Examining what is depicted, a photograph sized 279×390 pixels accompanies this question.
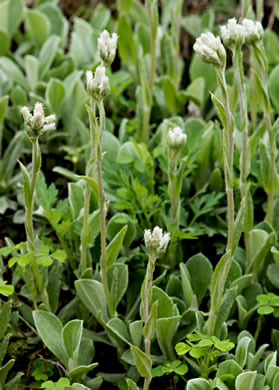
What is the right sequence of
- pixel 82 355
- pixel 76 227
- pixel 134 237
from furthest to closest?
pixel 134 237, pixel 76 227, pixel 82 355

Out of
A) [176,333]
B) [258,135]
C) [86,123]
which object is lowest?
[176,333]

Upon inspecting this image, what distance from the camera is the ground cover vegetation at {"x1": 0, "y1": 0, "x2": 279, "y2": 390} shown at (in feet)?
5.14

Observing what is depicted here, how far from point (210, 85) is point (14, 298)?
1378 mm

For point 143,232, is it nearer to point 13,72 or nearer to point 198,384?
point 198,384

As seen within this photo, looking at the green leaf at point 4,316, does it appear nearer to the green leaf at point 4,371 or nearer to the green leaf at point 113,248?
the green leaf at point 4,371

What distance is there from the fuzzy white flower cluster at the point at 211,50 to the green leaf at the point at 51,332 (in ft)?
2.84

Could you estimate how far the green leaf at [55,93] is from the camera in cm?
241

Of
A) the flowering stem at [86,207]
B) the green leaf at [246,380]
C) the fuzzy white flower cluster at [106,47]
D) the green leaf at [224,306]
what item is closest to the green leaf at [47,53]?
the flowering stem at [86,207]

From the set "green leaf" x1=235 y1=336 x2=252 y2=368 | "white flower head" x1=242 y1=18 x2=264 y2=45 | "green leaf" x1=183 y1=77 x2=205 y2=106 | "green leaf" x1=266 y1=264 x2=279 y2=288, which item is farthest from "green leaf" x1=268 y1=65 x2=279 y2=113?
"green leaf" x1=235 y1=336 x2=252 y2=368

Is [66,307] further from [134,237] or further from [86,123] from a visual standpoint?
[86,123]

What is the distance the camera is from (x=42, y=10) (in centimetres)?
310

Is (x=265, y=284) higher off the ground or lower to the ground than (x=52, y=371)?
higher

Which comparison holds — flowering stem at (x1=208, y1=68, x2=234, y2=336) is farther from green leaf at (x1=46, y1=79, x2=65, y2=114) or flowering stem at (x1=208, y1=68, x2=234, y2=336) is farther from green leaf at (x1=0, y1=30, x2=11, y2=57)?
green leaf at (x1=0, y1=30, x2=11, y2=57)

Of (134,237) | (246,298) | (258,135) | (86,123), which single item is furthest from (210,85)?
(246,298)
